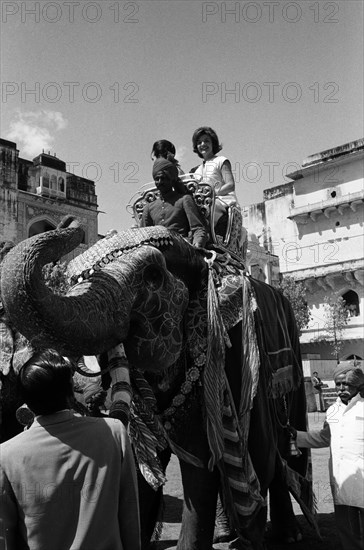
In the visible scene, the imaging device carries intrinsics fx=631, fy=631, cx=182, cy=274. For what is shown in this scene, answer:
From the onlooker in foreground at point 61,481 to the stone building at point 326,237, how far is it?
36594 millimetres

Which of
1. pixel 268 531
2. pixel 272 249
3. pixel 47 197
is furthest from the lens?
pixel 272 249

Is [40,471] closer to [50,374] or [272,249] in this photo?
[50,374]

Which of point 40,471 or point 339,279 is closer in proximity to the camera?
point 40,471

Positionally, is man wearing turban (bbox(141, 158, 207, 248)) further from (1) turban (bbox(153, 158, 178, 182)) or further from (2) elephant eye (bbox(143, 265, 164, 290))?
(2) elephant eye (bbox(143, 265, 164, 290))

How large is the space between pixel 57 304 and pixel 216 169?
327 centimetres

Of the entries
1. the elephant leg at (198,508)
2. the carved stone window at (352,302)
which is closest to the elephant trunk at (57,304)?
the elephant leg at (198,508)

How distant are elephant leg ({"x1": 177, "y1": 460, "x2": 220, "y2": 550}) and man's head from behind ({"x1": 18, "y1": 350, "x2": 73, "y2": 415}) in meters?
1.93

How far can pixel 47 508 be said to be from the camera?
1.97m

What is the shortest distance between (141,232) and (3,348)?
1.54m

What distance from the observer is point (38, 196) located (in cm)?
3344

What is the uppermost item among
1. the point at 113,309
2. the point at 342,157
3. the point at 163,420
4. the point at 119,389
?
the point at 342,157

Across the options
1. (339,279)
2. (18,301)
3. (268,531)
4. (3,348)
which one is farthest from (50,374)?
(339,279)

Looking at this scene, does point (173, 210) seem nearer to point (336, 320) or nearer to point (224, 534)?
point (224, 534)

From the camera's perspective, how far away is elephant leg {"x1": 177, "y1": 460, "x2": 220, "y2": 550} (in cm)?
372
